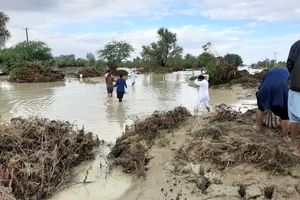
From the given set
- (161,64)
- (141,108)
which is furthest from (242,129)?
(161,64)

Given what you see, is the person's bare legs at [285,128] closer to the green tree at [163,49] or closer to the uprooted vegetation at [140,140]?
the uprooted vegetation at [140,140]

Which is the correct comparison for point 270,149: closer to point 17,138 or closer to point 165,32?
point 17,138

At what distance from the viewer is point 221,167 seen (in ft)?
23.2

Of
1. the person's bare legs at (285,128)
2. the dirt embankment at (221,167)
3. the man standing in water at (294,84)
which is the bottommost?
the dirt embankment at (221,167)

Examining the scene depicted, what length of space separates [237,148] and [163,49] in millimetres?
67617

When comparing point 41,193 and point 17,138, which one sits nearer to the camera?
point 41,193


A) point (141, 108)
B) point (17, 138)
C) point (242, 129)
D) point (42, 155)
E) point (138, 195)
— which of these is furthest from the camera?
point (141, 108)

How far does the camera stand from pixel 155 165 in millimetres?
7777

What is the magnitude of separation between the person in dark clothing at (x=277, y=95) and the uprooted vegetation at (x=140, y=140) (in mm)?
2356

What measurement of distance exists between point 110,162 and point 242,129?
2.77 meters

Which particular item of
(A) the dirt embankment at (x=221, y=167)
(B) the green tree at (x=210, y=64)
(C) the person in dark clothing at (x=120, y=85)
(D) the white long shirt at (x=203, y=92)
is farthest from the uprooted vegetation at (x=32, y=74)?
(A) the dirt embankment at (x=221, y=167)

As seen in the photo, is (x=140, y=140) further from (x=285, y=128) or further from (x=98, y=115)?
(x=98, y=115)

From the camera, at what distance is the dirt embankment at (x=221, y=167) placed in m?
6.22

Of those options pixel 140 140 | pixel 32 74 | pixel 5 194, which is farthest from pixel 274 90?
pixel 32 74
